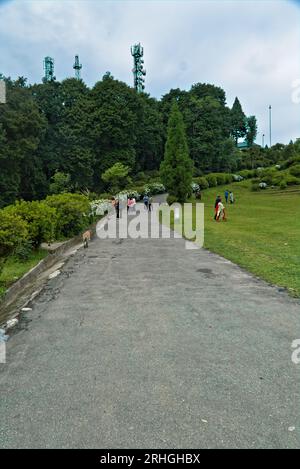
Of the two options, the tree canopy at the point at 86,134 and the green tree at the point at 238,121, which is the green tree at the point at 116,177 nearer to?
the tree canopy at the point at 86,134

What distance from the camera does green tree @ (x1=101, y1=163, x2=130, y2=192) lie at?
3703 centimetres

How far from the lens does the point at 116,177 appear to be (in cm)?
3809

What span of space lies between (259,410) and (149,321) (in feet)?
7.32

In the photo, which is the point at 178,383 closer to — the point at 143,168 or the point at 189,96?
the point at 143,168

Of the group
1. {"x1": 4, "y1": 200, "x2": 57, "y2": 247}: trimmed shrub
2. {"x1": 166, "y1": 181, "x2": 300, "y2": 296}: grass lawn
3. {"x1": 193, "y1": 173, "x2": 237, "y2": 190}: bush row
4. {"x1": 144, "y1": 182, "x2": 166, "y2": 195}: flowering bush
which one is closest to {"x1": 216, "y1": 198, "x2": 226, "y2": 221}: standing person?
{"x1": 166, "y1": 181, "x2": 300, "y2": 296}: grass lawn

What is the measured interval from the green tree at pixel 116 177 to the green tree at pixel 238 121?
56.5 metres

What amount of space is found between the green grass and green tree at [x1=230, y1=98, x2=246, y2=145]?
84705 millimetres

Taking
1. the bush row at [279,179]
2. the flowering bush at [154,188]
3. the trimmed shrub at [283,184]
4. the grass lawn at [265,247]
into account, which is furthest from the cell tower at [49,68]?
the grass lawn at [265,247]

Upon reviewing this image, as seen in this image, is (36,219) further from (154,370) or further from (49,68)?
(49,68)

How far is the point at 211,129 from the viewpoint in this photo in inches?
2275

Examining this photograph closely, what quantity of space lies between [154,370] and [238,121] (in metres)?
94.0

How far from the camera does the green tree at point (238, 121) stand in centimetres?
8844

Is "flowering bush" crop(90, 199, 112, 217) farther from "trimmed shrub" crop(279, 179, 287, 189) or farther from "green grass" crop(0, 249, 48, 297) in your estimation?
"trimmed shrub" crop(279, 179, 287, 189)

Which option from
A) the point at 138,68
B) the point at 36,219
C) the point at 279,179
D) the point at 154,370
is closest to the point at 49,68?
the point at 138,68
